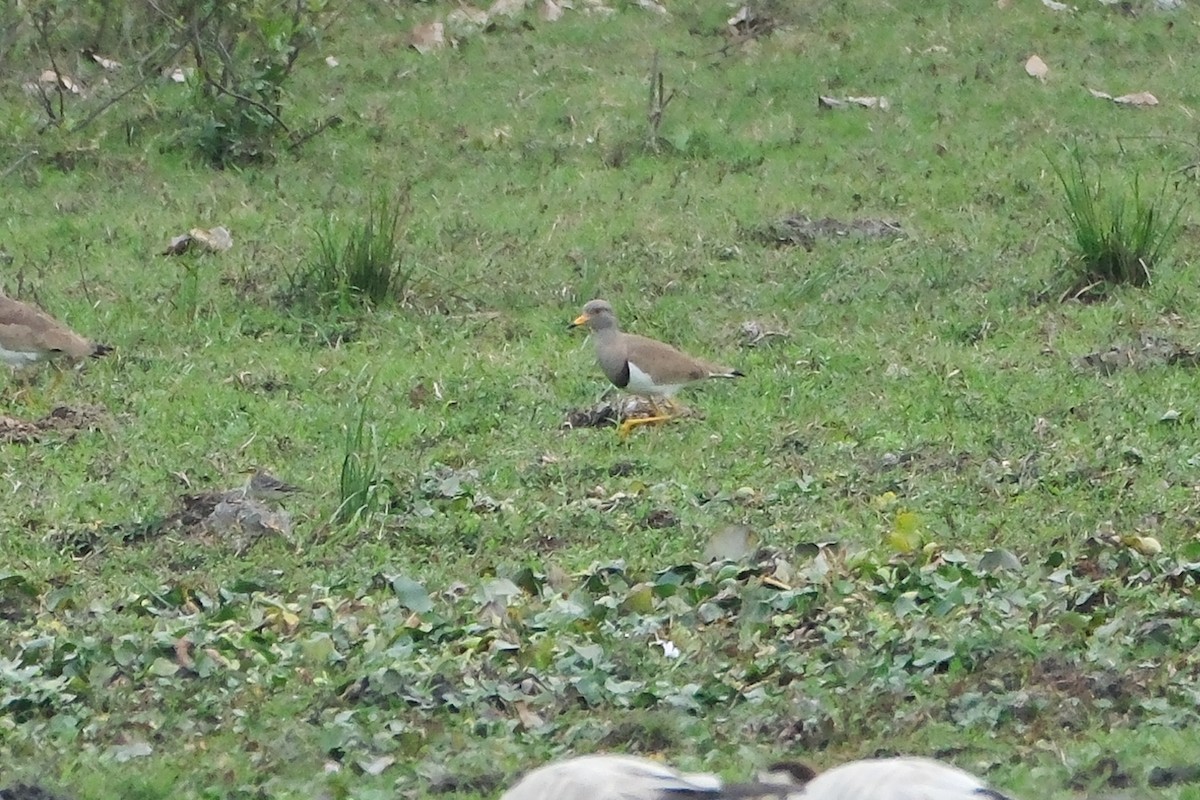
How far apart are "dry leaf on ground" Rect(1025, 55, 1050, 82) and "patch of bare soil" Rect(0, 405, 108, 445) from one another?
7.91 meters

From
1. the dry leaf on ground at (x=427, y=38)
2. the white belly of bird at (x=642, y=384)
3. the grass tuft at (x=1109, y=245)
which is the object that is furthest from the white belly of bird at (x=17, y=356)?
the dry leaf on ground at (x=427, y=38)

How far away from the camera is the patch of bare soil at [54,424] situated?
795 centimetres

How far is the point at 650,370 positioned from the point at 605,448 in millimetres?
428

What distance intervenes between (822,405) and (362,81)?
723 centimetres

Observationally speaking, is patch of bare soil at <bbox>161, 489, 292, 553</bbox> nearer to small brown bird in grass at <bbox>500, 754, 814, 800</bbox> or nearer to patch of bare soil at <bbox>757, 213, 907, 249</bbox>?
small brown bird in grass at <bbox>500, 754, 814, 800</bbox>

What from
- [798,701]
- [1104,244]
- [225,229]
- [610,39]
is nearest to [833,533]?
[798,701]

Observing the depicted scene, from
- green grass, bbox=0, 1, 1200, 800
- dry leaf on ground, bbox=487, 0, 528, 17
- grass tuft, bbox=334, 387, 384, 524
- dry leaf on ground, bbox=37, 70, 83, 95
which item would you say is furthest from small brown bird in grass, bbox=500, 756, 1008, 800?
dry leaf on ground, bbox=487, 0, 528, 17

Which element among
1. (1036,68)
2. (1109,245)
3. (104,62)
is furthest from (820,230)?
(104,62)

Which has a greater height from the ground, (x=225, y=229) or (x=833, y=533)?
(x=833, y=533)

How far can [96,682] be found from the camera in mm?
5453

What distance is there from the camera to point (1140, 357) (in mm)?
8344

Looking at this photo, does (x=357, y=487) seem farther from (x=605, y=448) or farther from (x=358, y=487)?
(x=605, y=448)

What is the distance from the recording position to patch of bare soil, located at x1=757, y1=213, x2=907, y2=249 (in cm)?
1062

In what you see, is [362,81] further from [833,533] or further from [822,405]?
[833,533]
